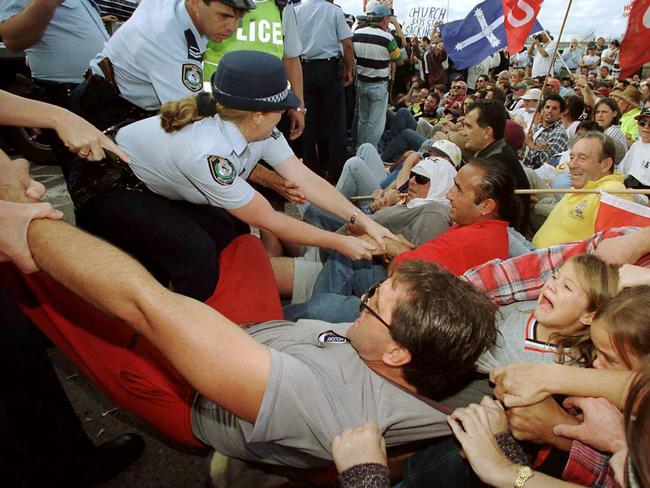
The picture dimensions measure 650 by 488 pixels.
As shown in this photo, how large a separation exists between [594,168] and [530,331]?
89.0 inches

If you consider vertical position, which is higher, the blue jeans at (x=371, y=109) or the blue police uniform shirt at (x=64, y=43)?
the blue police uniform shirt at (x=64, y=43)

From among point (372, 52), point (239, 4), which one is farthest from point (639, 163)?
point (239, 4)

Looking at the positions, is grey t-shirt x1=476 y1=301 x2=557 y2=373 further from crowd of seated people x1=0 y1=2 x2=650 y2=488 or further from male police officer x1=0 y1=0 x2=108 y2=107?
male police officer x1=0 y1=0 x2=108 y2=107

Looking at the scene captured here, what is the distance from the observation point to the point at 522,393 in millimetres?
1425

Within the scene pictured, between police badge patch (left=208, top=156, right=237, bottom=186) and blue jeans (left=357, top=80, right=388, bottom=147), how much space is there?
438 centimetres

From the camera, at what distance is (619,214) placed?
2.79m

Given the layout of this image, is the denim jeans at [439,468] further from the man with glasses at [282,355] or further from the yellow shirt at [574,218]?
the yellow shirt at [574,218]

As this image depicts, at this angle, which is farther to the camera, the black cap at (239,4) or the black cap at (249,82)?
the black cap at (239,4)

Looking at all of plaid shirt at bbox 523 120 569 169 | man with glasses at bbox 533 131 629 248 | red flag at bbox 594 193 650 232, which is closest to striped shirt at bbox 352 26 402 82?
plaid shirt at bbox 523 120 569 169

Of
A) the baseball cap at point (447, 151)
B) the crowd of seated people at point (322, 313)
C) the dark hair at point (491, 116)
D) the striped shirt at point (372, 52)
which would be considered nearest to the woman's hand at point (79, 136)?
the crowd of seated people at point (322, 313)

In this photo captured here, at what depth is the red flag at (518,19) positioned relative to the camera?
5875 millimetres

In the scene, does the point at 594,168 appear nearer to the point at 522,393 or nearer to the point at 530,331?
the point at 530,331

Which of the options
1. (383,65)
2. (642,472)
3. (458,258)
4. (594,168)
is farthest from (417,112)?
(642,472)

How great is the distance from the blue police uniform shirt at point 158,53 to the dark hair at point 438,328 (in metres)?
1.70
